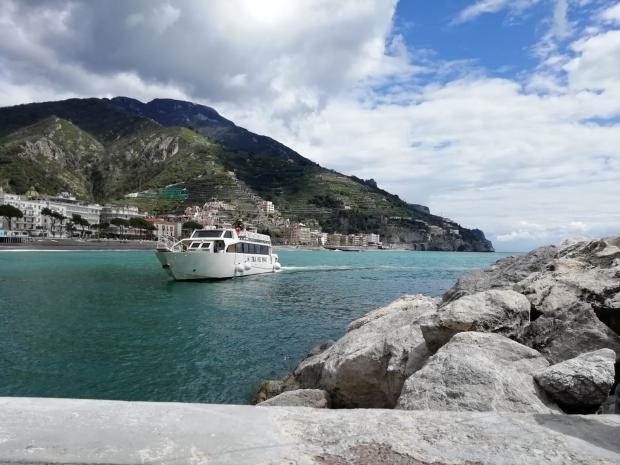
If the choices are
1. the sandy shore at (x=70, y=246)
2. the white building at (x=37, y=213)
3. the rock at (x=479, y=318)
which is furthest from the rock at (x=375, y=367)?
the white building at (x=37, y=213)

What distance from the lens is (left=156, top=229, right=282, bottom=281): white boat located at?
1607 inches

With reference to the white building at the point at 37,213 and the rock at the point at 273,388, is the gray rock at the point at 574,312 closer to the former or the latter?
the rock at the point at 273,388

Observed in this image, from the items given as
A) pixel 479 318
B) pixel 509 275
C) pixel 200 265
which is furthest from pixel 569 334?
pixel 200 265

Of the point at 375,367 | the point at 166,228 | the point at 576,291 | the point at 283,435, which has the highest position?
the point at 166,228

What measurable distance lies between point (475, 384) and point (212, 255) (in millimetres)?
39499

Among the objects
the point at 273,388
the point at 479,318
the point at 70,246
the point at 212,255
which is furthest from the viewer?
the point at 70,246

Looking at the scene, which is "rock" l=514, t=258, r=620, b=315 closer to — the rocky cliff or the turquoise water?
the rocky cliff

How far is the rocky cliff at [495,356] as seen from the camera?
4523 millimetres

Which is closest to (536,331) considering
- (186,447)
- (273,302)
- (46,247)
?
(186,447)

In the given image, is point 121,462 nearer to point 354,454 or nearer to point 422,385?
point 354,454

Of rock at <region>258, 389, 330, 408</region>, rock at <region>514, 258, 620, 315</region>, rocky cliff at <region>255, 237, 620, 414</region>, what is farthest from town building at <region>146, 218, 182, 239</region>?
rock at <region>514, 258, 620, 315</region>

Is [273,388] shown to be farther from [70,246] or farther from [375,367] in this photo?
[70,246]

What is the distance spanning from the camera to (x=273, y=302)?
92.4 ft

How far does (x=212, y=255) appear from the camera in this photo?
4253 centimetres
